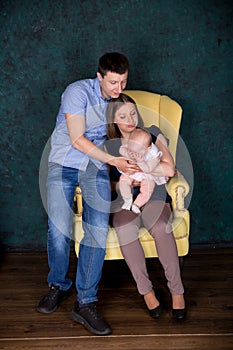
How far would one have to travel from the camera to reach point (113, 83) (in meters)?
2.94

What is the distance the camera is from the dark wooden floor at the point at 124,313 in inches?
108

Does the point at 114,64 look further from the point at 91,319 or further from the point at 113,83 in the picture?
the point at 91,319

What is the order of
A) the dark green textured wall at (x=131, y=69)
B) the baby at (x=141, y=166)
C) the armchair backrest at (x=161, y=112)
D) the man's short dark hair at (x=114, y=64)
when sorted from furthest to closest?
the dark green textured wall at (x=131, y=69)
the armchair backrest at (x=161, y=112)
the baby at (x=141, y=166)
the man's short dark hair at (x=114, y=64)

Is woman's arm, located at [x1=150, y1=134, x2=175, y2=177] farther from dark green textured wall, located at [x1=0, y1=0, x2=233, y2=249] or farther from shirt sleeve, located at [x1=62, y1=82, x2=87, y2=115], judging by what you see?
dark green textured wall, located at [x1=0, y1=0, x2=233, y2=249]

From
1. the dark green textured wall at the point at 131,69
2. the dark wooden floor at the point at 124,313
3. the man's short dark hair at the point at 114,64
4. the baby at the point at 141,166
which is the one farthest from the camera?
the dark green textured wall at the point at 131,69

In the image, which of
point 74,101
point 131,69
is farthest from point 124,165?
point 131,69

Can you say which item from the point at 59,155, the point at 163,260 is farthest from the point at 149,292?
the point at 59,155

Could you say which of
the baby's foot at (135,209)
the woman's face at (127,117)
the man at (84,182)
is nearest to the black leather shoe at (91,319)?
the man at (84,182)

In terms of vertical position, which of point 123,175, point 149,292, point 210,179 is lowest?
point 149,292

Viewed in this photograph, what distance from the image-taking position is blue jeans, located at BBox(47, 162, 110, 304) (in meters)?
2.91

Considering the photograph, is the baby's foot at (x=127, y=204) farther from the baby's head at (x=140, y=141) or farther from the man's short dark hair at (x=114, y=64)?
the man's short dark hair at (x=114, y=64)

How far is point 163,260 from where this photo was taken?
2902mm

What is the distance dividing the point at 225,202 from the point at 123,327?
1.32 meters

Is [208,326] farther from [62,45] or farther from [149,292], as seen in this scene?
[62,45]
